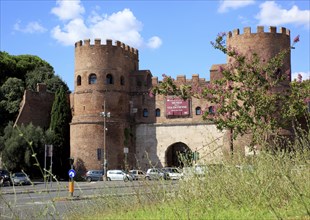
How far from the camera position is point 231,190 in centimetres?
960

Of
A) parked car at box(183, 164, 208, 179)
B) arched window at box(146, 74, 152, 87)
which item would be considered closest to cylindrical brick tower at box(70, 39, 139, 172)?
arched window at box(146, 74, 152, 87)

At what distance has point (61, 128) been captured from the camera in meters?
54.4

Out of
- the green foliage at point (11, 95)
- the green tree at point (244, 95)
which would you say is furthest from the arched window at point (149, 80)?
the green tree at point (244, 95)

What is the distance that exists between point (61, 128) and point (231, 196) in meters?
46.2

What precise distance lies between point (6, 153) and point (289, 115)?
32.3m

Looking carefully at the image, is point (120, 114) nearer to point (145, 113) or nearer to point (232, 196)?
point (145, 113)

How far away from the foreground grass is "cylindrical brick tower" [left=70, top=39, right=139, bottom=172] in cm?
4134

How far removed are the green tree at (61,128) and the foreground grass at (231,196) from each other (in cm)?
4344

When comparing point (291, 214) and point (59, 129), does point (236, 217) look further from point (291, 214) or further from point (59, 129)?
point (59, 129)

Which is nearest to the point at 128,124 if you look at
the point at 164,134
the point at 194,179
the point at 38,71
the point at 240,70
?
the point at 164,134

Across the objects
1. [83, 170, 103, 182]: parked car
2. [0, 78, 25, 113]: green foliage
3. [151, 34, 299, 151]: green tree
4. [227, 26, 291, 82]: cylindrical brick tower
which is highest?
[227, 26, 291, 82]: cylindrical brick tower

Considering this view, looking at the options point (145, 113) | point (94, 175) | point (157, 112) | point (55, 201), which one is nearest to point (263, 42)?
point (157, 112)

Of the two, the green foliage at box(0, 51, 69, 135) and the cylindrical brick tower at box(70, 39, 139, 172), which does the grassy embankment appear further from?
the green foliage at box(0, 51, 69, 135)

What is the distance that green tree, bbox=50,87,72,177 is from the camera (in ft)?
175
